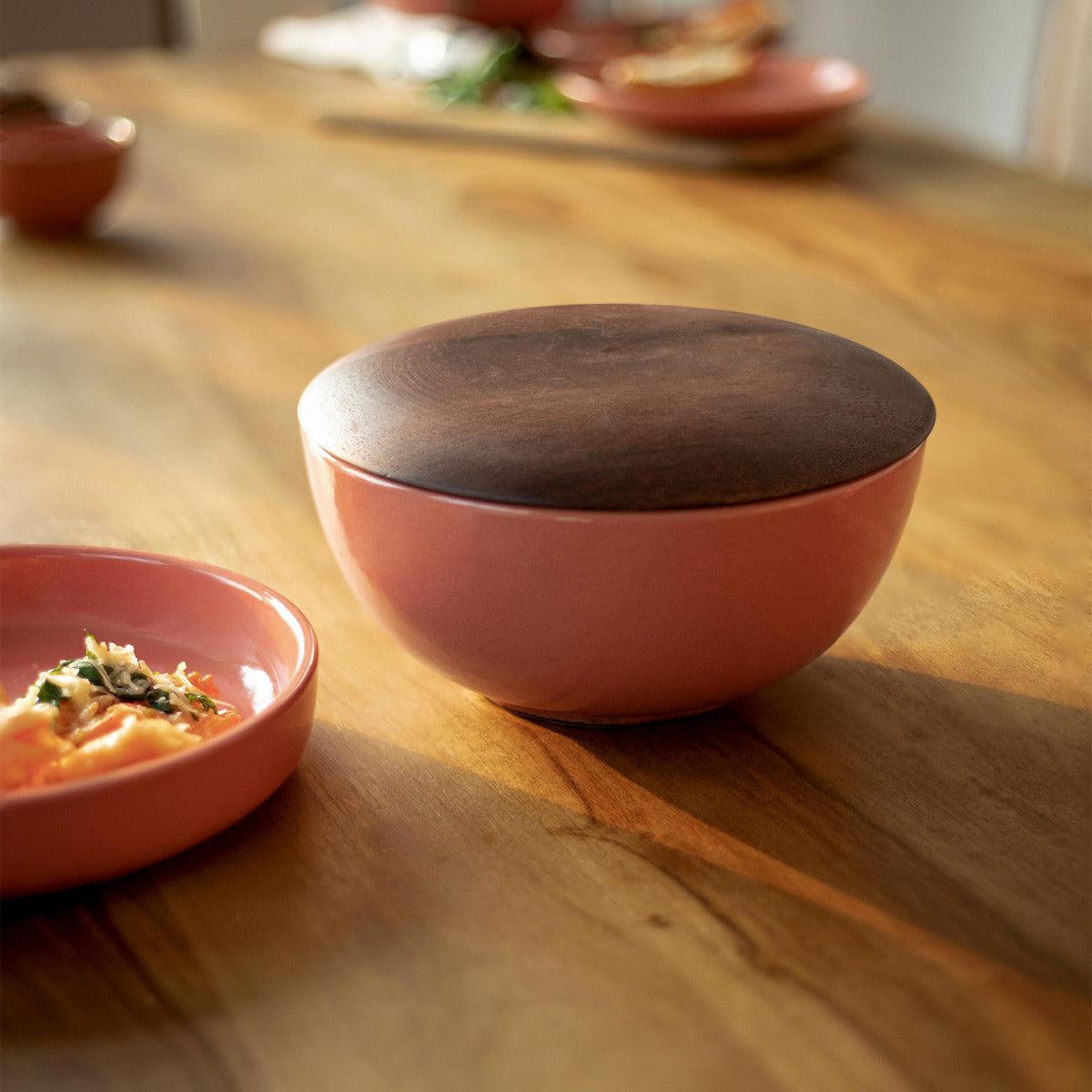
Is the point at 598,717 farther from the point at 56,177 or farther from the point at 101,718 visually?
the point at 56,177

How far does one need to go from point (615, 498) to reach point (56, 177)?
106 cm

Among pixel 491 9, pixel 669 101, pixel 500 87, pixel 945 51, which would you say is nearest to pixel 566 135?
pixel 669 101

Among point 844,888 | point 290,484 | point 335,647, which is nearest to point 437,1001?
point 844,888

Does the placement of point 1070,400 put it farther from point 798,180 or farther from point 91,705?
point 91,705

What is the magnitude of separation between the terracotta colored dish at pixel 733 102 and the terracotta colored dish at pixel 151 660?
1145 mm

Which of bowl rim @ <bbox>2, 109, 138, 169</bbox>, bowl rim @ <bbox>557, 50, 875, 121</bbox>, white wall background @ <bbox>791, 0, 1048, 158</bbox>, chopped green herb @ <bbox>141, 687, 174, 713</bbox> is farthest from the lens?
white wall background @ <bbox>791, 0, 1048, 158</bbox>

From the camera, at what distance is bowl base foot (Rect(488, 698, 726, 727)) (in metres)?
0.61

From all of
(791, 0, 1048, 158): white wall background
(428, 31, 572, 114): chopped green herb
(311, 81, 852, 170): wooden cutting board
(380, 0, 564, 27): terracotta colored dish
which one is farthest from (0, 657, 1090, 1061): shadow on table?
(791, 0, 1048, 158): white wall background

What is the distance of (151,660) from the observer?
0.63 metres

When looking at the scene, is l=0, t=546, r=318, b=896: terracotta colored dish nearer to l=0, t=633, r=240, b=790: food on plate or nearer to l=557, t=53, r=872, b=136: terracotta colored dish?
l=0, t=633, r=240, b=790: food on plate

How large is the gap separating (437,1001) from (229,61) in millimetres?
1934

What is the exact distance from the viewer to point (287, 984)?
0.47 meters

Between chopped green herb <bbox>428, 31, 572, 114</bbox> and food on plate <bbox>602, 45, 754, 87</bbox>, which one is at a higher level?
food on plate <bbox>602, 45, 754, 87</bbox>

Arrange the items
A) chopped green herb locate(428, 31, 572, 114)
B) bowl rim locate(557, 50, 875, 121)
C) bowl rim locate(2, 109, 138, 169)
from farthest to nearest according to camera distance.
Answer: chopped green herb locate(428, 31, 572, 114)
bowl rim locate(557, 50, 875, 121)
bowl rim locate(2, 109, 138, 169)
